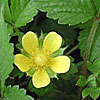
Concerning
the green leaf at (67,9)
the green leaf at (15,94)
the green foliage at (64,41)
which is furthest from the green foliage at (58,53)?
the green leaf at (15,94)

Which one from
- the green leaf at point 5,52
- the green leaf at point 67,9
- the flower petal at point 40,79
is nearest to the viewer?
the green leaf at point 5,52

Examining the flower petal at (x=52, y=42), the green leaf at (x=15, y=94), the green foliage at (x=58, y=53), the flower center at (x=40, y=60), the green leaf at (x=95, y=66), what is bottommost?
the green leaf at (x=15, y=94)

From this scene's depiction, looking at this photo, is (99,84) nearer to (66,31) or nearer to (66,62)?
(66,62)

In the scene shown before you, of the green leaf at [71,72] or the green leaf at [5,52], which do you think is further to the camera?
the green leaf at [71,72]

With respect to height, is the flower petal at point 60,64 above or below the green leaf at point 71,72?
above

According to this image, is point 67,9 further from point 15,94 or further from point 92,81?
point 15,94

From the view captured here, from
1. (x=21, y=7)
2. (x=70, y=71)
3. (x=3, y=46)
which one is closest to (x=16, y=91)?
(x=3, y=46)

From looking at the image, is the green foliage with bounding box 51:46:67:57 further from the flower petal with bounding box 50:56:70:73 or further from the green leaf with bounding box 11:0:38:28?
the green leaf with bounding box 11:0:38:28

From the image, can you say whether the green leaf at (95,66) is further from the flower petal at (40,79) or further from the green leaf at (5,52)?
the green leaf at (5,52)

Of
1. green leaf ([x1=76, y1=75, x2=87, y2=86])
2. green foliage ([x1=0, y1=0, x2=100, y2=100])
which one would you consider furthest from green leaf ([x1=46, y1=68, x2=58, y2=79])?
green leaf ([x1=76, y1=75, x2=87, y2=86])

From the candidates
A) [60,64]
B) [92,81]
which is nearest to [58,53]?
[60,64]
